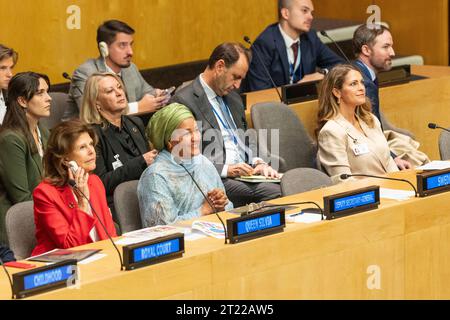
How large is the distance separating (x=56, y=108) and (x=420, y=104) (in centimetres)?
208

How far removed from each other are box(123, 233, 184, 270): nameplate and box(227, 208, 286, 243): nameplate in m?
0.22

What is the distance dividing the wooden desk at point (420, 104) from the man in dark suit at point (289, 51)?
0.71ft

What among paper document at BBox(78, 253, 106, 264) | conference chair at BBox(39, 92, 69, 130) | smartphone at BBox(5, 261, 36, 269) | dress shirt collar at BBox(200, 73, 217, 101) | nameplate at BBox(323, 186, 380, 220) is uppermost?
dress shirt collar at BBox(200, 73, 217, 101)

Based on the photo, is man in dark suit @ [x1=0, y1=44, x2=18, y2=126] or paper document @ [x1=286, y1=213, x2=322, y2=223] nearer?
paper document @ [x1=286, y1=213, x2=322, y2=223]

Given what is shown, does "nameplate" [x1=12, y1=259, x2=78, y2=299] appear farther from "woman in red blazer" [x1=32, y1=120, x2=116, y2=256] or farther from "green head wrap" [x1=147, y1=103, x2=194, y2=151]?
"green head wrap" [x1=147, y1=103, x2=194, y2=151]

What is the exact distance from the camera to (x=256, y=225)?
12.1 feet

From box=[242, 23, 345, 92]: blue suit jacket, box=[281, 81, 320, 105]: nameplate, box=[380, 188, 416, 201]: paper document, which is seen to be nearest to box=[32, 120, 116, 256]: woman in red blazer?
box=[380, 188, 416, 201]: paper document

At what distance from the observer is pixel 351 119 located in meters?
5.26

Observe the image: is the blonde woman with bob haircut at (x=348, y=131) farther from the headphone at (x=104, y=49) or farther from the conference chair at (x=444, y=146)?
the headphone at (x=104, y=49)

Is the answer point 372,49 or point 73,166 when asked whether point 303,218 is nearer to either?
point 73,166

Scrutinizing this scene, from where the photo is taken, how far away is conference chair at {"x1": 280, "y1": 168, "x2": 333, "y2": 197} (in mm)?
4570

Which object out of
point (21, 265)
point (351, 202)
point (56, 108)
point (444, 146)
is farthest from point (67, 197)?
point (444, 146)
